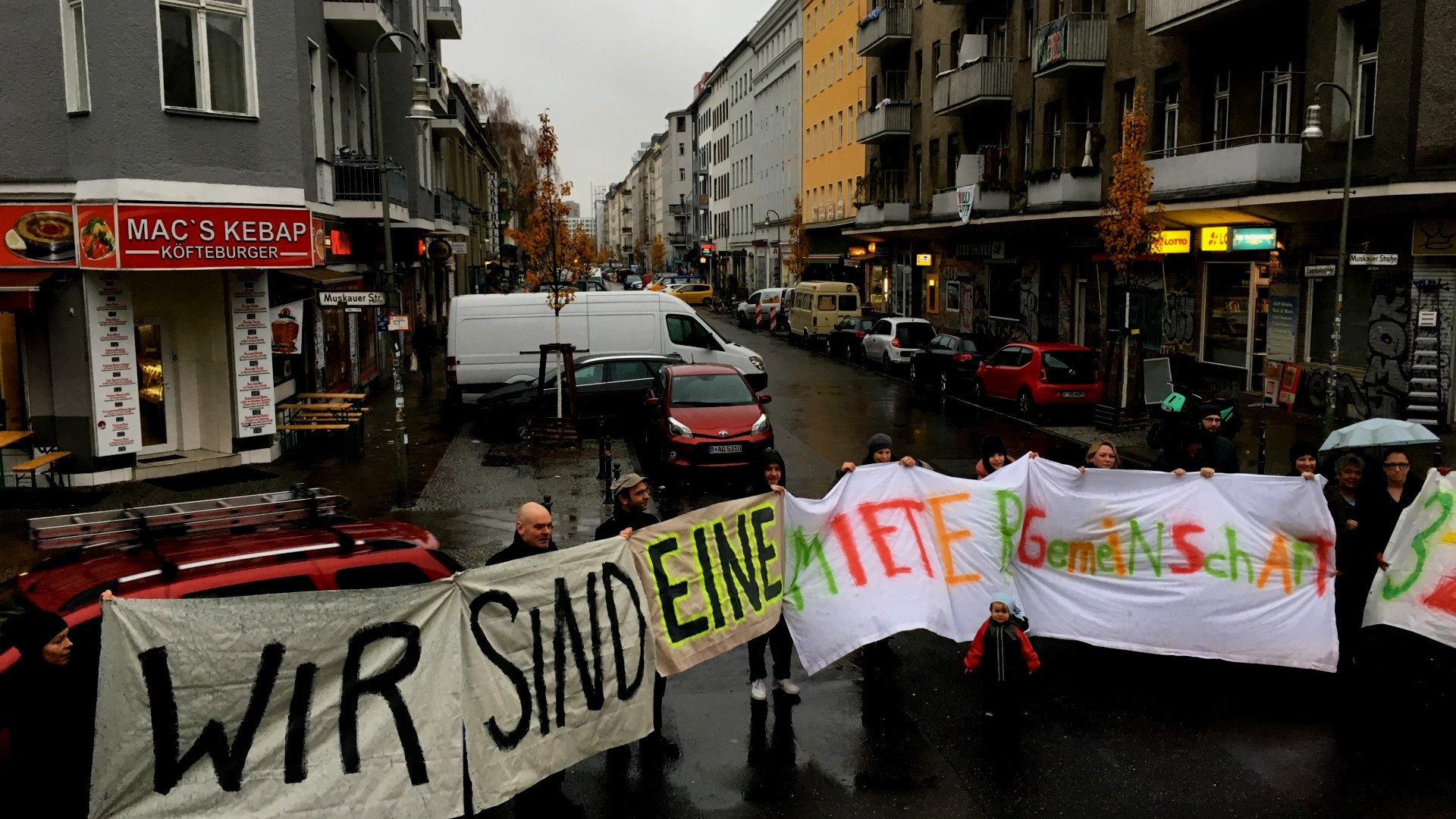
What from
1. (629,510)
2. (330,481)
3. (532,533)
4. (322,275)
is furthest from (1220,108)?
(532,533)

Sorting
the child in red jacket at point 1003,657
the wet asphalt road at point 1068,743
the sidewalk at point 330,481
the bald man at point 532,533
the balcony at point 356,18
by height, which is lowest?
the wet asphalt road at point 1068,743

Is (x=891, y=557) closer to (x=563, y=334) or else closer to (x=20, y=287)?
(x=20, y=287)

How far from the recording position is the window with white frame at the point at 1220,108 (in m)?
26.1

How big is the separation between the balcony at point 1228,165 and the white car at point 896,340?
910 centimetres

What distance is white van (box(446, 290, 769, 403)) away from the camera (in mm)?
25969

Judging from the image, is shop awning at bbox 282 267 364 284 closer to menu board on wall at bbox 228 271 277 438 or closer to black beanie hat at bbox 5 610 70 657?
menu board on wall at bbox 228 271 277 438

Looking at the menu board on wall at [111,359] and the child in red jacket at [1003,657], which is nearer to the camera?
the child in red jacket at [1003,657]

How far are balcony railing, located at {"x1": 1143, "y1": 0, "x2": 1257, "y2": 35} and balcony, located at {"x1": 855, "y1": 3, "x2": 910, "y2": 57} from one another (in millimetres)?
21818

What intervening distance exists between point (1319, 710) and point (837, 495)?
3697 mm

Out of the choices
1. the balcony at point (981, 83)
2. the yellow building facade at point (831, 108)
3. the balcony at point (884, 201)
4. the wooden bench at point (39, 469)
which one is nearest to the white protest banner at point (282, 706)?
the wooden bench at point (39, 469)

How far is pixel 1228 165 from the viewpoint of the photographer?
23.6m

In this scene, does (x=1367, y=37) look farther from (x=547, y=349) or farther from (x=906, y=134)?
(x=906, y=134)

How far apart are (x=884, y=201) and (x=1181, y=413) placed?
105ft

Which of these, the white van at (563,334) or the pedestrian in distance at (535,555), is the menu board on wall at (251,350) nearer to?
the white van at (563,334)
